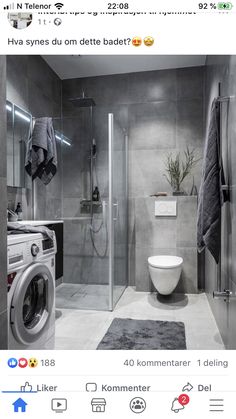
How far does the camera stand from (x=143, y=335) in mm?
1542

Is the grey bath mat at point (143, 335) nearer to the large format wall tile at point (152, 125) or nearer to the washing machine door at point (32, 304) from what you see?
the washing machine door at point (32, 304)

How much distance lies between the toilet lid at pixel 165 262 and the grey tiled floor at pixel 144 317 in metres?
0.35

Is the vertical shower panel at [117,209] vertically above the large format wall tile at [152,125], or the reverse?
the large format wall tile at [152,125]

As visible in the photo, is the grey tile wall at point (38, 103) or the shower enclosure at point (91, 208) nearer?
the grey tile wall at point (38, 103)

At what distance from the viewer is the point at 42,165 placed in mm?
1996

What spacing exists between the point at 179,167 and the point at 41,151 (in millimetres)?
1395
